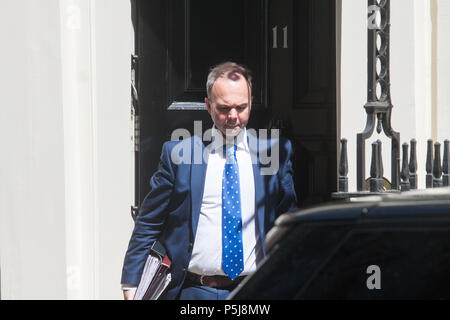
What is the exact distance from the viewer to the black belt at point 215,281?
12.5ft

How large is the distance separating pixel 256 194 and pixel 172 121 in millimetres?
924

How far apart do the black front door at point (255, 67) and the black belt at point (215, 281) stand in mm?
841

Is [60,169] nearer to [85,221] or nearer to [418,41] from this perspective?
[85,221]

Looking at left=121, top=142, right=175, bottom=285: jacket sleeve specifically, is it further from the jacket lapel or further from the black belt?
the jacket lapel

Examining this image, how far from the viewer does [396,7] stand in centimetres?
476

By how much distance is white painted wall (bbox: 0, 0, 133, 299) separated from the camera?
417 cm

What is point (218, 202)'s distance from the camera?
12.7 ft

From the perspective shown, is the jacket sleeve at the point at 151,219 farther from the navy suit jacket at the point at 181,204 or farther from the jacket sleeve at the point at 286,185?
the jacket sleeve at the point at 286,185

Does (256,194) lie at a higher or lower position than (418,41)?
lower

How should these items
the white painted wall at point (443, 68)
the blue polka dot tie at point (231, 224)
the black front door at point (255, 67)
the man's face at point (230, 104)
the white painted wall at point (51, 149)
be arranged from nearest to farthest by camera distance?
1. the blue polka dot tie at point (231, 224)
2. the man's face at point (230, 104)
3. the white painted wall at point (51, 149)
4. the black front door at point (255, 67)
5. the white painted wall at point (443, 68)

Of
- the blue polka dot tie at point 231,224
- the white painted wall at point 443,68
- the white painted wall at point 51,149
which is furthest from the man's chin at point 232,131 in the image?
the white painted wall at point 443,68

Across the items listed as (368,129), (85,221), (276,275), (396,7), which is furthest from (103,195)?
(276,275)

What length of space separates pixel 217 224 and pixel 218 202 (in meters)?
0.11

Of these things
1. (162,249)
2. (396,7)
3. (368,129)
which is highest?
(396,7)
